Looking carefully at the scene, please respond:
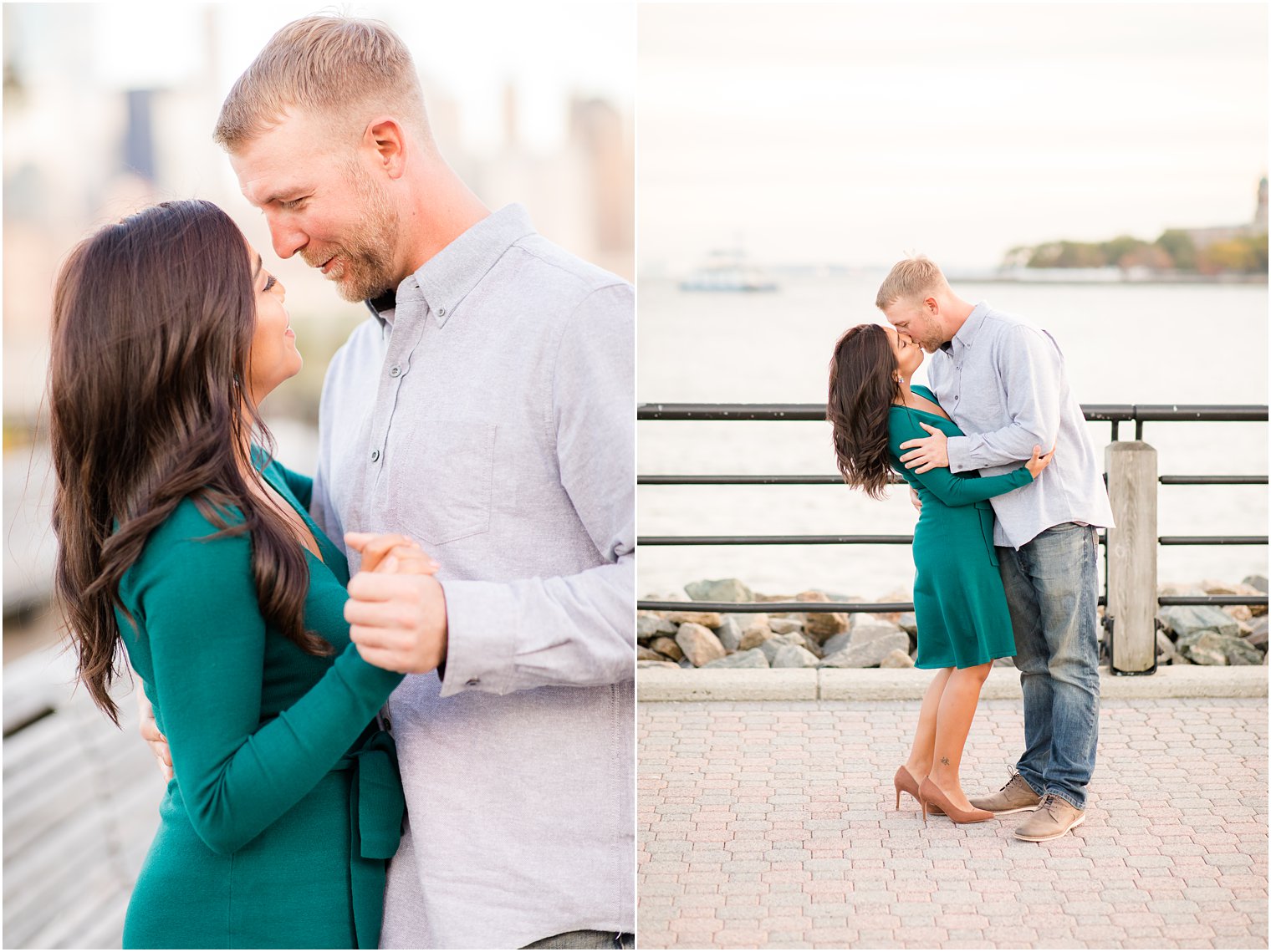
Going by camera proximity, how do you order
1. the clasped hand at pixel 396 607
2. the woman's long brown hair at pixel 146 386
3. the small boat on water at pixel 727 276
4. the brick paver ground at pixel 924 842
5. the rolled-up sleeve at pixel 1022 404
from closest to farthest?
the clasped hand at pixel 396 607 → the woman's long brown hair at pixel 146 386 → the brick paver ground at pixel 924 842 → the small boat on water at pixel 727 276 → the rolled-up sleeve at pixel 1022 404

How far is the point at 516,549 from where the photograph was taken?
1796 millimetres

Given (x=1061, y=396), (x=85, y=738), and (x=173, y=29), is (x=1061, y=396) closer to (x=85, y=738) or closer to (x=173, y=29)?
(x=173, y=29)

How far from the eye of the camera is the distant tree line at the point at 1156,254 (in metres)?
3.76

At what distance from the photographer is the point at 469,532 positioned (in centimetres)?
179

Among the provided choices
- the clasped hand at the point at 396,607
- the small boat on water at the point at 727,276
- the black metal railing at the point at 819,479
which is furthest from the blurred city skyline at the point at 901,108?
the clasped hand at the point at 396,607

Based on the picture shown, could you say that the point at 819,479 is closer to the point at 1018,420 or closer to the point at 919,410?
the point at 919,410

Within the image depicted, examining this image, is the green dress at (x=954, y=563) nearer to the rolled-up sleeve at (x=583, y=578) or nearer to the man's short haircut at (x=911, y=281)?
the man's short haircut at (x=911, y=281)

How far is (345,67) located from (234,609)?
839mm

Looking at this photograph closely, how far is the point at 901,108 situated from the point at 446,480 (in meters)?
3.14

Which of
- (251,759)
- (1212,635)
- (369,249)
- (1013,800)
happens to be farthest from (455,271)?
(1212,635)

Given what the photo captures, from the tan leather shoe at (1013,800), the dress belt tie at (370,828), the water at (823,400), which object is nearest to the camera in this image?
the dress belt tie at (370,828)

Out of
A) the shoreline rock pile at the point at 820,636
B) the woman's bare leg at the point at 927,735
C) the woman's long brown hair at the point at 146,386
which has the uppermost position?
the woman's long brown hair at the point at 146,386

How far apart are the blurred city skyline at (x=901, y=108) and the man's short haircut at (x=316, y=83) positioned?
805 millimetres

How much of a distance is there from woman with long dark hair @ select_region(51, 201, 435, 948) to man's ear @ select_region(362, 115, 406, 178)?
254 millimetres
